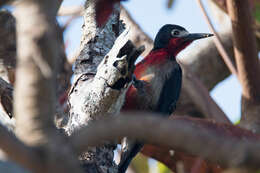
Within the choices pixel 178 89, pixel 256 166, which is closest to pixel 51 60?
pixel 256 166

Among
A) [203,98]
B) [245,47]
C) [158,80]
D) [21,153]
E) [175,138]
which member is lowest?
[203,98]

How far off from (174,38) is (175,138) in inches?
118

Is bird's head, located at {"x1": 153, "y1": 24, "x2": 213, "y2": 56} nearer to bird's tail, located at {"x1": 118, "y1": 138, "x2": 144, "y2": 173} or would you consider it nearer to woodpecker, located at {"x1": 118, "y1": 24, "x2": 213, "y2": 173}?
woodpecker, located at {"x1": 118, "y1": 24, "x2": 213, "y2": 173}

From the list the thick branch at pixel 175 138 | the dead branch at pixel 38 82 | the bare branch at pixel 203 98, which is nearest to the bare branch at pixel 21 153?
the dead branch at pixel 38 82

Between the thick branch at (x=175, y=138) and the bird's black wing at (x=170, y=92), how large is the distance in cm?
253

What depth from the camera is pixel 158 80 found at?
361cm

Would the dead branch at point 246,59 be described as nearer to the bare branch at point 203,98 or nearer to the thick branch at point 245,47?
the thick branch at point 245,47

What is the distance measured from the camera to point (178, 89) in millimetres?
3811

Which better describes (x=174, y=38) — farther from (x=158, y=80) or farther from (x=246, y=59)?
(x=246, y=59)

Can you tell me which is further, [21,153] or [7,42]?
[7,42]

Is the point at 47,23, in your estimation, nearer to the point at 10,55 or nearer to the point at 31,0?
the point at 31,0

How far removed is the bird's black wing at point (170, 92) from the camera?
3678mm

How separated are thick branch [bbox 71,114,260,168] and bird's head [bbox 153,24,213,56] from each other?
2.84m

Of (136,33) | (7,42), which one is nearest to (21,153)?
(7,42)
